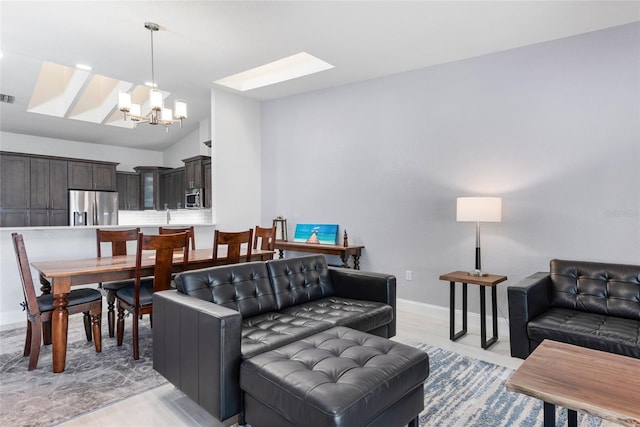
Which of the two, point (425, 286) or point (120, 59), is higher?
point (120, 59)

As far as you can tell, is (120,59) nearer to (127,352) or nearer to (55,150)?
(127,352)

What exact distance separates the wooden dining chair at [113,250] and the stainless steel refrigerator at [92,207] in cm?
435

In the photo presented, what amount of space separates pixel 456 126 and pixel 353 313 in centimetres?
249

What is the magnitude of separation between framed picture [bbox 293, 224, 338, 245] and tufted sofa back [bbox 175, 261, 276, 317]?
221 cm

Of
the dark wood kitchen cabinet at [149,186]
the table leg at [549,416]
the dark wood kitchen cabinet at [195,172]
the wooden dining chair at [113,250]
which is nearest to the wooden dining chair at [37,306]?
the wooden dining chair at [113,250]

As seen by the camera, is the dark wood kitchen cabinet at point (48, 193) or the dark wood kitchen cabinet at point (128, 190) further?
the dark wood kitchen cabinet at point (128, 190)

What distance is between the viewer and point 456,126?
3959mm

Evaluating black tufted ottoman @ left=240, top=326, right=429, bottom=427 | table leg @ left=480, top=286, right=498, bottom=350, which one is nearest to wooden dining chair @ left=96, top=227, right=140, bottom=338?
black tufted ottoman @ left=240, top=326, right=429, bottom=427

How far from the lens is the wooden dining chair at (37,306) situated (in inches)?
104

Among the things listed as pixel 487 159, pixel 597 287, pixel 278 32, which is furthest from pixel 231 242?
pixel 597 287

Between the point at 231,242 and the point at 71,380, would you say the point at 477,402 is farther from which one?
the point at 71,380

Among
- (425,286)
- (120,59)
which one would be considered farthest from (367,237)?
(120,59)

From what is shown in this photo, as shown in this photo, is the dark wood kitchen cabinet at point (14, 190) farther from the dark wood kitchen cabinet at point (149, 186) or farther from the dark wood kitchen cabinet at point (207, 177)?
the dark wood kitchen cabinet at point (207, 177)

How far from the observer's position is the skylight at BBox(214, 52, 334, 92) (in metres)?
4.51
